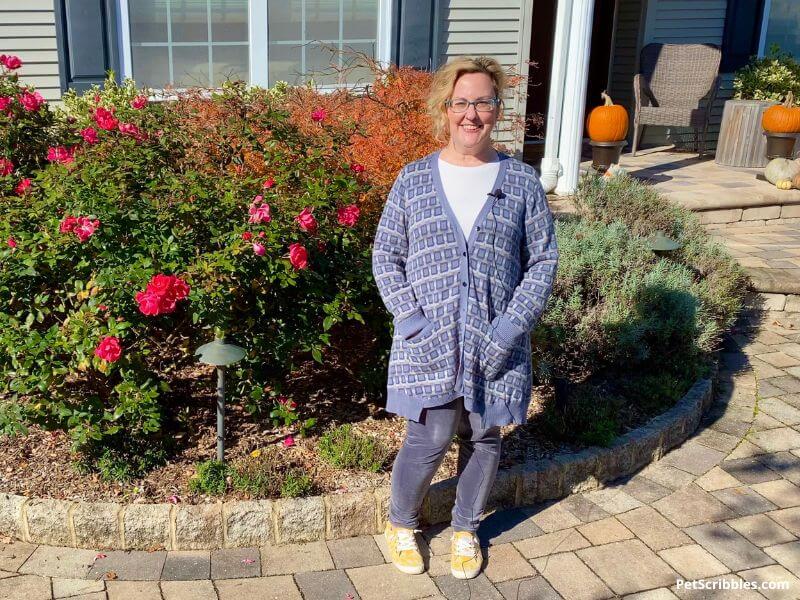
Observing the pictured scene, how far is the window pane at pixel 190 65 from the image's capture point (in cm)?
709

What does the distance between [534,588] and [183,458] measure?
4.95 ft

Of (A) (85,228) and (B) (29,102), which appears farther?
(B) (29,102)

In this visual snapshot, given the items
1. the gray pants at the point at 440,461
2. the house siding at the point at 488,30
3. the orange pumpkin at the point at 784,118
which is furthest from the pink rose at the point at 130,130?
the orange pumpkin at the point at 784,118

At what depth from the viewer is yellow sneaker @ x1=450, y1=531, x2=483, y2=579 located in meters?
2.99

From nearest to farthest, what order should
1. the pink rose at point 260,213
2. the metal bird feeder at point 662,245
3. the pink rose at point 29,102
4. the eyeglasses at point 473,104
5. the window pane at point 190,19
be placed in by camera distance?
1. the eyeglasses at point 473,104
2. the pink rose at point 260,213
3. the pink rose at point 29,102
4. the metal bird feeder at point 662,245
5. the window pane at point 190,19

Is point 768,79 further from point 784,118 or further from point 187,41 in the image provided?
point 187,41

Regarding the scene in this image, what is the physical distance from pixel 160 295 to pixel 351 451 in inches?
42.6

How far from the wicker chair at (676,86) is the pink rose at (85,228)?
25.6 ft

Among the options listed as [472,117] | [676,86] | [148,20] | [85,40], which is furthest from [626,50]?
[472,117]

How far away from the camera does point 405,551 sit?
302 cm

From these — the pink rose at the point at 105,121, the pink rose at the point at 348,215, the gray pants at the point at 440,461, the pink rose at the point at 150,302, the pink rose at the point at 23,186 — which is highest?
the pink rose at the point at 105,121

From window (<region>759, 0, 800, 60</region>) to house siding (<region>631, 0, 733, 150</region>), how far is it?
2.97ft

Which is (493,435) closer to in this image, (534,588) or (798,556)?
(534,588)

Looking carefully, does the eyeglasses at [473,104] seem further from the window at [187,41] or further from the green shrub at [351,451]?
the window at [187,41]
